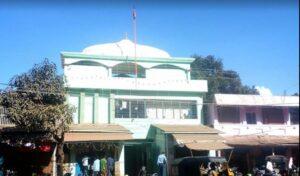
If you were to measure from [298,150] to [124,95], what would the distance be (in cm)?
1435

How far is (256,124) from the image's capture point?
31.8m

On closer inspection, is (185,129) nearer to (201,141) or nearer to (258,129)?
(201,141)

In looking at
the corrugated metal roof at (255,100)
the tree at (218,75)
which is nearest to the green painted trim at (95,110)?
the corrugated metal roof at (255,100)

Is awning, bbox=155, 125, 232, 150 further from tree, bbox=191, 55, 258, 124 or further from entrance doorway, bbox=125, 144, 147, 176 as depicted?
tree, bbox=191, 55, 258, 124

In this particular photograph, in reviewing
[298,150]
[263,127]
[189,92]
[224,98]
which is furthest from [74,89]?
[298,150]

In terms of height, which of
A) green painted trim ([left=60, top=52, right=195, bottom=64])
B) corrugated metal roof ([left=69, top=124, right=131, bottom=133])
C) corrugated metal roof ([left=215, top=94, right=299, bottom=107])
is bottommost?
corrugated metal roof ([left=69, top=124, right=131, bottom=133])

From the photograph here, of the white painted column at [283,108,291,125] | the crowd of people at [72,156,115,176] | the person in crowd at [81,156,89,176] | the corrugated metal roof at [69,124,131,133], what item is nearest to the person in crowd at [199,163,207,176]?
the crowd of people at [72,156,115,176]

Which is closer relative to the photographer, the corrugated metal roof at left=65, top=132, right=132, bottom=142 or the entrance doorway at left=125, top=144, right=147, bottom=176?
the corrugated metal roof at left=65, top=132, right=132, bottom=142

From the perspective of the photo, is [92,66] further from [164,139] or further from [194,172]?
[194,172]

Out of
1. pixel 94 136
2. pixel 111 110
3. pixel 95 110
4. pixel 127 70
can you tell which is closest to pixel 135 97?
pixel 111 110

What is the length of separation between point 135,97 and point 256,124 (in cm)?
958

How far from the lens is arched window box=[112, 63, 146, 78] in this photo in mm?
31000

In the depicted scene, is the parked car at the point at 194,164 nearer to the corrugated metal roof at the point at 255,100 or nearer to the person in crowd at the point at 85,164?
the person in crowd at the point at 85,164

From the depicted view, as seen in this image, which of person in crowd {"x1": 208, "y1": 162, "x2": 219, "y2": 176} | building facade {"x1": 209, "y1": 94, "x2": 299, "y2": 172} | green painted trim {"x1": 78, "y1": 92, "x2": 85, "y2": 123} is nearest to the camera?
person in crowd {"x1": 208, "y1": 162, "x2": 219, "y2": 176}
